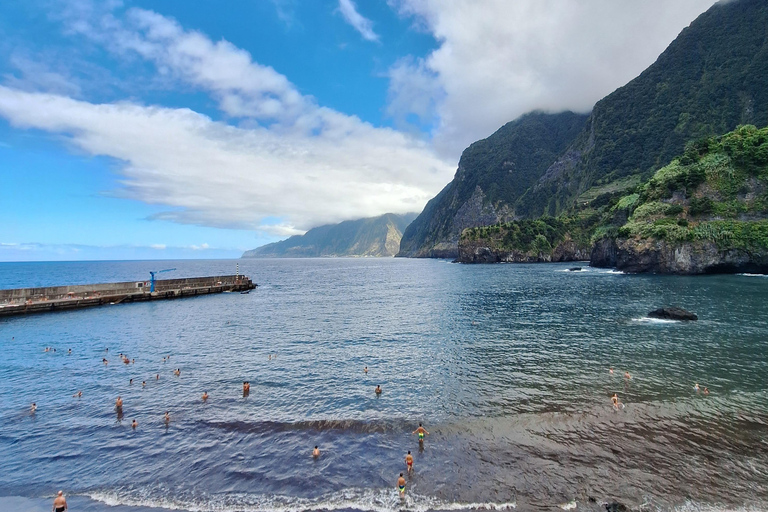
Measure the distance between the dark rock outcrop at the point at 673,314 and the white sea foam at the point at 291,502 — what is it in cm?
4311

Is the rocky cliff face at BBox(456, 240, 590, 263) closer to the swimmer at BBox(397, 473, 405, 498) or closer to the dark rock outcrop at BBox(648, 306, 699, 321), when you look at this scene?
the dark rock outcrop at BBox(648, 306, 699, 321)

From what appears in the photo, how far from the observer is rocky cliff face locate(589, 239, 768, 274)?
287ft

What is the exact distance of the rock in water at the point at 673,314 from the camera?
142 feet

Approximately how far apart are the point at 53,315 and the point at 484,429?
77.9 metres

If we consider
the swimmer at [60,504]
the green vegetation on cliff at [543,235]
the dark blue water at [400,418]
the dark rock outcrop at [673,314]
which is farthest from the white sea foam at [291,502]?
the green vegetation on cliff at [543,235]

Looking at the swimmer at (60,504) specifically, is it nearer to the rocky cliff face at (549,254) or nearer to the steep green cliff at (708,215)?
the steep green cliff at (708,215)

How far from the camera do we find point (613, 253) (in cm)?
12569

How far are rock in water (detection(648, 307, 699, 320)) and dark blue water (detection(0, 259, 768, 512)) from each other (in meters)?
1.98

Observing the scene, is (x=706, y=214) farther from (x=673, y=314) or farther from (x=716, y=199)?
(x=673, y=314)

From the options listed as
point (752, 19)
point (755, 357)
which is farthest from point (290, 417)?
point (752, 19)

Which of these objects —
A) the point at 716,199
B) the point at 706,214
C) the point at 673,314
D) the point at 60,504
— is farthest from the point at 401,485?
the point at 716,199

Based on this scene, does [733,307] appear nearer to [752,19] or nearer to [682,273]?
[682,273]

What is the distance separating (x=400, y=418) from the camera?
70.1 feet

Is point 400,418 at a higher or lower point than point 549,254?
lower
